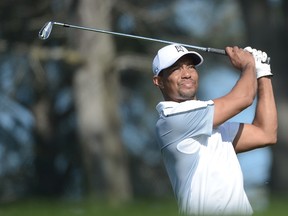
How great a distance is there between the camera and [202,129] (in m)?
6.46

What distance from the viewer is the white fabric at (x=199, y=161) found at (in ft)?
20.9

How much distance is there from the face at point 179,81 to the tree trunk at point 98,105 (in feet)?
39.4

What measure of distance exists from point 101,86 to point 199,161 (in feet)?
42.5

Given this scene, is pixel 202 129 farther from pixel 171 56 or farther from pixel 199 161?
pixel 171 56

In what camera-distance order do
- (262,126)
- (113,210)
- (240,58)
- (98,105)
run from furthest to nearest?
(98,105), (262,126), (240,58), (113,210)

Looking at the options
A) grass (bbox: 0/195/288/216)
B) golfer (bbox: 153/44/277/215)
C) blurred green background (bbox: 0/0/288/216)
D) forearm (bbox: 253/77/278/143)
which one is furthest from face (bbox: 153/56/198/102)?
blurred green background (bbox: 0/0/288/216)

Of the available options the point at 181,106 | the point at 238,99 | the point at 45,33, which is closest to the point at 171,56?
the point at 181,106

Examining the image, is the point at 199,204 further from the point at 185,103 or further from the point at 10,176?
the point at 10,176

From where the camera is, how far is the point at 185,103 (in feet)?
21.5

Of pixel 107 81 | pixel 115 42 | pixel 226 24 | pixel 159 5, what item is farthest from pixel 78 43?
pixel 226 24

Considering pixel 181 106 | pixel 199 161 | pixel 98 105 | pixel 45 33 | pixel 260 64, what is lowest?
pixel 199 161

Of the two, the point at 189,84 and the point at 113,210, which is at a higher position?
the point at 189,84

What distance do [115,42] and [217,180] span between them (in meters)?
15.7

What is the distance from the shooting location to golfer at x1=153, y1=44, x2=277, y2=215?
638cm
